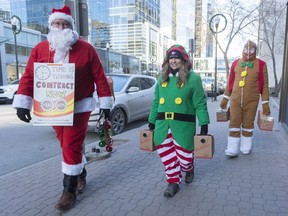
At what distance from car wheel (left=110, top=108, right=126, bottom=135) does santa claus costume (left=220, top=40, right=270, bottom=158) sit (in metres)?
3.32

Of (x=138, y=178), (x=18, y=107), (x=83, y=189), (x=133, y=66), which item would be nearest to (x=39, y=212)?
(x=83, y=189)

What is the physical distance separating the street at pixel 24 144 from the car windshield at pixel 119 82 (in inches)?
54.4

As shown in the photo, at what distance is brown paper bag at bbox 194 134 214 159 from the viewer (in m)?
3.36

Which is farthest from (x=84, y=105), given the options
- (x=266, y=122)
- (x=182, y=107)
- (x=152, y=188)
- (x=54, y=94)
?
(x=266, y=122)

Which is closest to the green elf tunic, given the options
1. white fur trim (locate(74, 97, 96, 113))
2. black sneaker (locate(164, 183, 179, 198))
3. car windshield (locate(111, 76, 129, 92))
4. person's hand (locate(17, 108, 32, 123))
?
black sneaker (locate(164, 183, 179, 198))

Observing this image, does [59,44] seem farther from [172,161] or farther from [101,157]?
[101,157]

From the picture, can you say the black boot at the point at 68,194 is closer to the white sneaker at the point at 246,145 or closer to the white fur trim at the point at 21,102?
the white fur trim at the point at 21,102

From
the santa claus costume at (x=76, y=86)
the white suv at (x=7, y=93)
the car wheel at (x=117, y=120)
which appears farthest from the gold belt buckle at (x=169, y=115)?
the white suv at (x=7, y=93)

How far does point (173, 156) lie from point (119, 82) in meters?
5.14

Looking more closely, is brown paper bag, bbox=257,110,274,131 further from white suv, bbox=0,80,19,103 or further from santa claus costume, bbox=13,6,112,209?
white suv, bbox=0,80,19,103

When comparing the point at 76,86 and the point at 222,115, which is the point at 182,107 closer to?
the point at 76,86

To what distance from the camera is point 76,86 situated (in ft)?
10.9

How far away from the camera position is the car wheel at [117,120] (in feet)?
25.1

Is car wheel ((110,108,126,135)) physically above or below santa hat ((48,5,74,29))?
below
